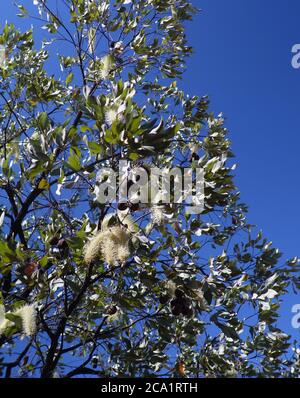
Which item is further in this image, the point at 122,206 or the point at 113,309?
the point at 113,309

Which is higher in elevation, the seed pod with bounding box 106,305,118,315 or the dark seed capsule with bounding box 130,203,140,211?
the dark seed capsule with bounding box 130,203,140,211

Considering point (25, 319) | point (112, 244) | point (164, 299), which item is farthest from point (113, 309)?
point (112, 244)

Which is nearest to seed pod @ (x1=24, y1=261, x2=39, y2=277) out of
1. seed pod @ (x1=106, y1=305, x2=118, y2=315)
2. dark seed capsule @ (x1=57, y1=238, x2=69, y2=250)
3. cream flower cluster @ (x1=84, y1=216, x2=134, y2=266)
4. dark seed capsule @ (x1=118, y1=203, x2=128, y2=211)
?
dark seed capsule @ (x1=57, y1=238, x2=69, y2=250)

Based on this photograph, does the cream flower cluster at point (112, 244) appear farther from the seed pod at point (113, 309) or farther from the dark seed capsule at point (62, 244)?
the seed pod at point (113, 309)

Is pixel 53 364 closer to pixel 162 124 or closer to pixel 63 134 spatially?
pixel 63 134

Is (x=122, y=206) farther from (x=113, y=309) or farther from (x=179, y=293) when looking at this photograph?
(x=113, y=309)

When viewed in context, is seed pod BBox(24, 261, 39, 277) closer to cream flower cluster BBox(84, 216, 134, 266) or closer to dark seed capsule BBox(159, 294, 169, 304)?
cream flower cluster BBox(84, 216, 134, 266)

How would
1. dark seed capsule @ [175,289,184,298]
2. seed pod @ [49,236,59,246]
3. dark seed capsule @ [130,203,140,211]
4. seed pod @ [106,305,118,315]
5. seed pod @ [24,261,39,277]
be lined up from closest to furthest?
dark seed capsule @ [130,203,140,211]
seed pod @ [24,261,39,277]
dark seed capsule @ [175,289,184,298]
seed pod @ [49,236,59,246]
seed pod @ [106,305,118,315]

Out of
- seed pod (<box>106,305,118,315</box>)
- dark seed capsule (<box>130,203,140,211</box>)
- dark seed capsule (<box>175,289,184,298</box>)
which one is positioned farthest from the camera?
seed pod (<box>106,305,118,315</box>)

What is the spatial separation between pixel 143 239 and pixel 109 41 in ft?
11.0

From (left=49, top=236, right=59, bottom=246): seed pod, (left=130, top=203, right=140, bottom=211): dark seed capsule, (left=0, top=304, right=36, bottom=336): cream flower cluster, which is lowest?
(left=0, top=304, right=36, bottom=336): cream flower cluster

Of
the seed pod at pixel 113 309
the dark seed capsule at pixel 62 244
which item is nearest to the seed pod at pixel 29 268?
the dark seed capsule at pixel 62 244

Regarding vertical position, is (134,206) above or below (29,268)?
above
